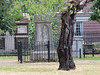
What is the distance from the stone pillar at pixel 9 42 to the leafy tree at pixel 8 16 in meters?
0.95

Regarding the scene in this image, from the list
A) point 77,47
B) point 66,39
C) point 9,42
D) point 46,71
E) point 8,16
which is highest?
point 8,16

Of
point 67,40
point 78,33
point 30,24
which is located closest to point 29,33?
point 30,24

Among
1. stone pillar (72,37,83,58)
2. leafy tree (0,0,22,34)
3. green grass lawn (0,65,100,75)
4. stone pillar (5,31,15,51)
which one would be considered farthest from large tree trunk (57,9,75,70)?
stone pillar (5,31,15,51)

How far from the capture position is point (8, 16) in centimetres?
2716

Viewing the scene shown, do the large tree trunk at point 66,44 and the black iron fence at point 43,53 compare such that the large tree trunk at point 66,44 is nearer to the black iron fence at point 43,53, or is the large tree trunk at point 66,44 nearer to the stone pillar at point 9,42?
the black iron fence at point 43,53

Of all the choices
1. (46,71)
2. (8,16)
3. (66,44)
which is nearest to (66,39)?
(66,44)

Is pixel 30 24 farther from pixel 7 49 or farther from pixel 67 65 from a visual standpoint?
pixel 67 65

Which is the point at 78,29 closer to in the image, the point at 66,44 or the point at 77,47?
the point at 77,47

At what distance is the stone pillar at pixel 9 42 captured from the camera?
2765cm

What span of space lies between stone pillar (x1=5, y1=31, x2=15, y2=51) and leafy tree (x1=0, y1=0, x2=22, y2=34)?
3.13 feet

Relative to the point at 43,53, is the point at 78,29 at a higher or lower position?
higher

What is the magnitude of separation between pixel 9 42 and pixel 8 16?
8.00 feet

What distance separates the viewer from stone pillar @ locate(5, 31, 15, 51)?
2765 centimetres

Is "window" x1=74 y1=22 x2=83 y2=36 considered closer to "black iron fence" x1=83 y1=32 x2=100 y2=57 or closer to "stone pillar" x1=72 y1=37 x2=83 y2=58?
"black iron fence" x1=83 y1=32 x2=100 y2=57
